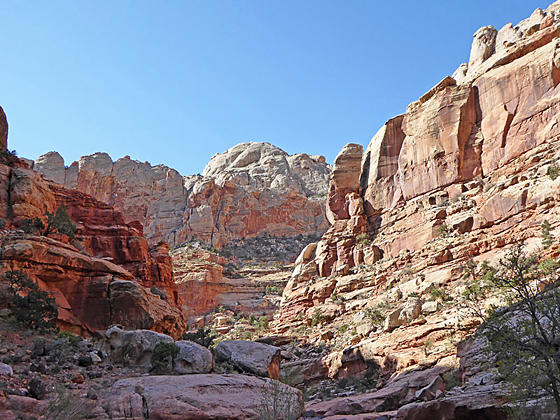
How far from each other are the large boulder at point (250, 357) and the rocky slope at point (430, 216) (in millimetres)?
2808

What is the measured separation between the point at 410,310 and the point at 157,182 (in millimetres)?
83689

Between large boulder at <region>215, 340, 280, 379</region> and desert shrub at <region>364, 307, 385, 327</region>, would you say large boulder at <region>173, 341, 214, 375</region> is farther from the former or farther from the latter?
desert shrub at <region>364, 307, 385, 327</region>

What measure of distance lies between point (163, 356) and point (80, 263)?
34.7ft

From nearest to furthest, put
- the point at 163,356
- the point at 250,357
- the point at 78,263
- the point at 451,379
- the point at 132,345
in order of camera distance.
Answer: the point at 163,356, the point at 132,345, the point at 250,357, the point at 451,379, the point at 78,263

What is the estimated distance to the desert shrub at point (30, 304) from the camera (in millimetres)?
16891

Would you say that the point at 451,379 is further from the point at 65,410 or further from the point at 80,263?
the point at 80,263

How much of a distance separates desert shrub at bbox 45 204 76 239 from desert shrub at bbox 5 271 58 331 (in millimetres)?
7207

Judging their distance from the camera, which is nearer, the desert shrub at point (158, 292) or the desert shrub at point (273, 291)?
the desert shrub at point (158, 292)

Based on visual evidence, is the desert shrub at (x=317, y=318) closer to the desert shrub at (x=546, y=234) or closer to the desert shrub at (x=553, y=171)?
the desert shrub at (x=546, y=234)

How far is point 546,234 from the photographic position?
2783 centimetres

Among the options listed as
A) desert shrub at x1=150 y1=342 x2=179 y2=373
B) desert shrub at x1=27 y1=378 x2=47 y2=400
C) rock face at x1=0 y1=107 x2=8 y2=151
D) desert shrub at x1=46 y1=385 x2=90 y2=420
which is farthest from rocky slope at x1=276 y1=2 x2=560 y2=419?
rock face at x1=0 y1=107 x2=8 y2=151

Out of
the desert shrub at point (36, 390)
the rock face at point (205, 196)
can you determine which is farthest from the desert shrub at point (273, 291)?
the desert shrub at point (36, 390)

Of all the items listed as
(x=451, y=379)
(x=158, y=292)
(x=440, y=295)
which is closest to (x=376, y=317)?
(x=440, y=295)

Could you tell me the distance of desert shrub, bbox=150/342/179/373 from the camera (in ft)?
46.4
